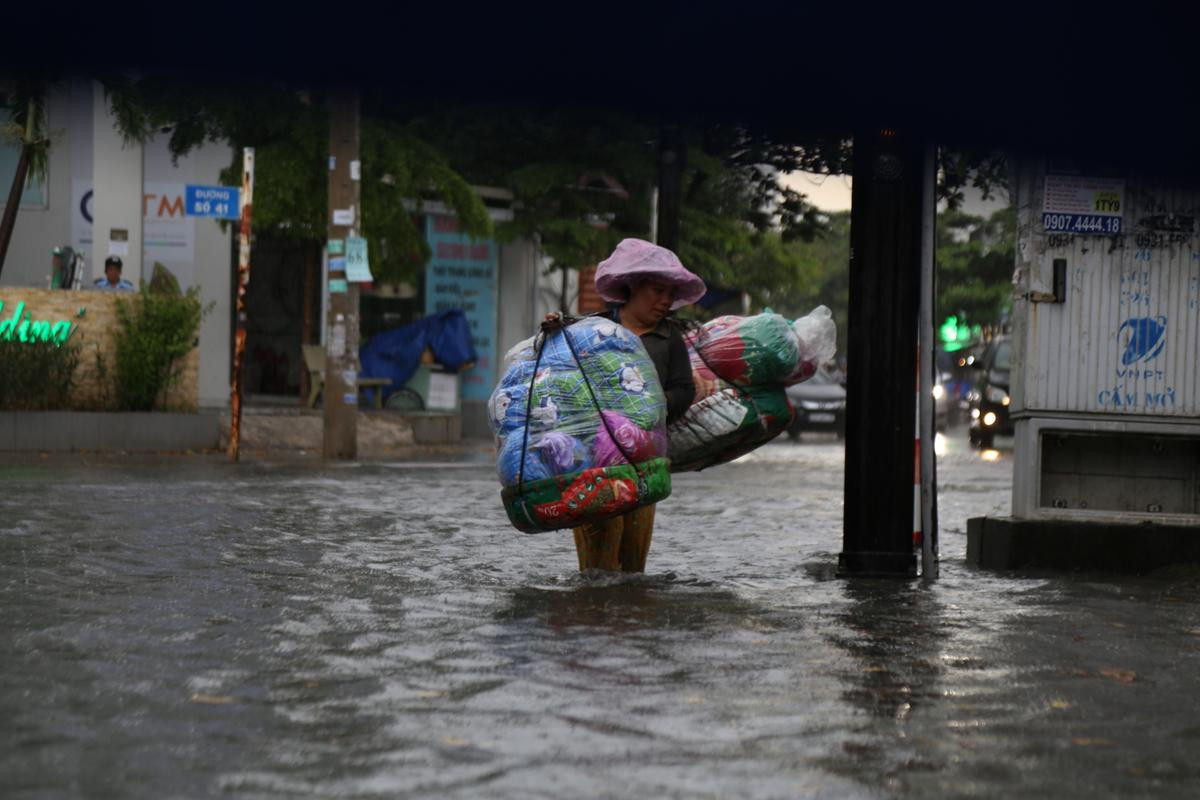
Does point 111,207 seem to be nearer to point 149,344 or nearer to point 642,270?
point 149,344

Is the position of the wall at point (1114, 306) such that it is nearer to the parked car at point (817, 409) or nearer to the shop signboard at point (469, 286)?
the shop signboard at point (469, 286)

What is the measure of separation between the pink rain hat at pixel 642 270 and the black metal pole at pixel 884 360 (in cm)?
Result: 100

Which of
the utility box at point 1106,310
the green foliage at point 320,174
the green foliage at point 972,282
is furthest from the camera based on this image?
the green foliage at point 972,282

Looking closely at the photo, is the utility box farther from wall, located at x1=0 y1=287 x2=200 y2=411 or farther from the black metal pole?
wall, located at x1=0 y1=287 x2=200 y2=411

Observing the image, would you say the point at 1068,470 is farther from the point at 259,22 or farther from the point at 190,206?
the point at 190,206

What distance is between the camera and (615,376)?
344 inches

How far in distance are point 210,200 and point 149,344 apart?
2002mm

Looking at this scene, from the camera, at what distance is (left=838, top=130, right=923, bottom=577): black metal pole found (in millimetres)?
9812

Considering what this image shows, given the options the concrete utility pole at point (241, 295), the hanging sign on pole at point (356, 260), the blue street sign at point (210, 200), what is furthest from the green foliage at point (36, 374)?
the hanging sign on pole at point (356, 260)

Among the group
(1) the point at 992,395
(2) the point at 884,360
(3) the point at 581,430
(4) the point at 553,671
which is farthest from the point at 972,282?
(4) the point at 553,671

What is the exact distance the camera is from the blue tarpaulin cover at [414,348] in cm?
3006

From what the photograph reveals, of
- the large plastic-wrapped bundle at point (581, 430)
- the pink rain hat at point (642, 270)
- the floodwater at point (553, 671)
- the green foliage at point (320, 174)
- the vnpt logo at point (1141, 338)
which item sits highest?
the green foliage at point (320, 174)

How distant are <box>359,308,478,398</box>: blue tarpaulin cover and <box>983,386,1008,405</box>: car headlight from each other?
25.7ft

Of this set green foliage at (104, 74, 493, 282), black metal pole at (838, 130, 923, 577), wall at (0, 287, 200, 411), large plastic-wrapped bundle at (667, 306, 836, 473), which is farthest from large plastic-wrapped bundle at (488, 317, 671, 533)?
green foliage at (104, 74, 493, 282)
